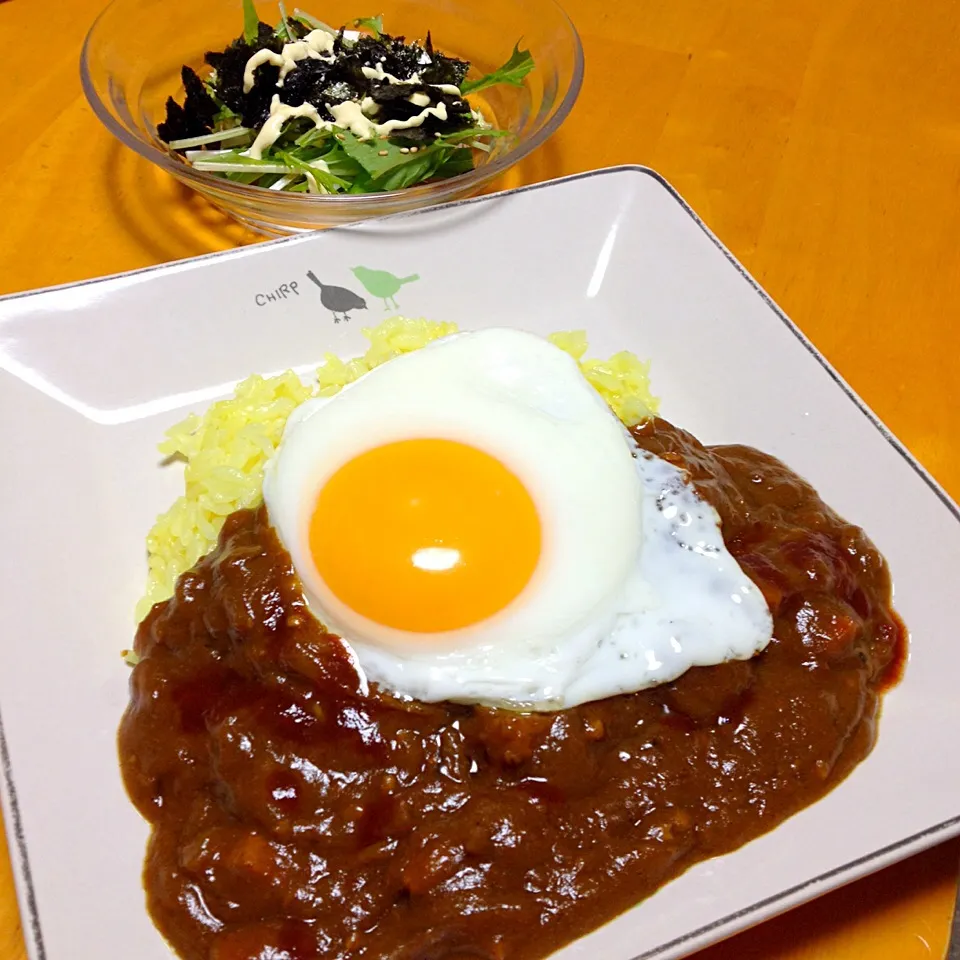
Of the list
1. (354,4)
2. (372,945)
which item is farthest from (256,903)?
(354,4)

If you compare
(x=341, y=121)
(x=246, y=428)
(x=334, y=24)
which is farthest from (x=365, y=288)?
(x=334, y=24)

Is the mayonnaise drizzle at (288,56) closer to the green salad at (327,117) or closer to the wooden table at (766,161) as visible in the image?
the green salad at (327,117)

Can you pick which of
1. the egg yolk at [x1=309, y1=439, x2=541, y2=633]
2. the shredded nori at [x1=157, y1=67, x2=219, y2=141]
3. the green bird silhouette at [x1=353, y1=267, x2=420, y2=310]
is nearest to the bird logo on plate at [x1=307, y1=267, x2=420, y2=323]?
the green bird silhouette at [x1=353, y1=267, x2=420, y2=310]

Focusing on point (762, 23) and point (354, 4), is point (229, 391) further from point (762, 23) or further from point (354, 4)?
point (762, 23)

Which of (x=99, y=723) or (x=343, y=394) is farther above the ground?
(x=343, y=394)

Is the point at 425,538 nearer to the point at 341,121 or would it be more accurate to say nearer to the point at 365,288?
the point at 365,288

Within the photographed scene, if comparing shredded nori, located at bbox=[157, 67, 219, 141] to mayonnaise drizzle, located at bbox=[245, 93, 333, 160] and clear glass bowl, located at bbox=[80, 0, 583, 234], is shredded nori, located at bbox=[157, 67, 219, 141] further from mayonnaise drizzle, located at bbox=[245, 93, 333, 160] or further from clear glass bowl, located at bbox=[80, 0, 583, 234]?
mayonnaise drizzle, located at bbox=[245, 93, 333, 160]
